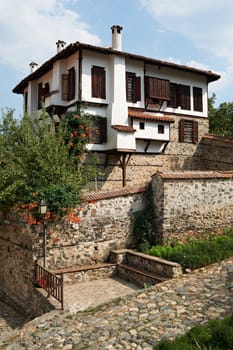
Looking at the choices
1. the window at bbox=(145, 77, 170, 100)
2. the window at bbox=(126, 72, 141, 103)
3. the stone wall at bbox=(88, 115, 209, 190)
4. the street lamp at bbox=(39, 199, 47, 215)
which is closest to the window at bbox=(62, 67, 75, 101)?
the window at bbox=(126, 72, 141, 103)

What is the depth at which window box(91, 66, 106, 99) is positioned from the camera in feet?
56.0

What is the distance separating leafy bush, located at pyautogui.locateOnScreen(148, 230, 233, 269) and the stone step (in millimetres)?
830

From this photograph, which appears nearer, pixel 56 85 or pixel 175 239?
pixel 175 239

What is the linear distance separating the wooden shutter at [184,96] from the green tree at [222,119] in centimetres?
595

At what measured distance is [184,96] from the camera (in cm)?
2039

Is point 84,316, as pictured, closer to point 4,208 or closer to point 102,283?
point 102,283

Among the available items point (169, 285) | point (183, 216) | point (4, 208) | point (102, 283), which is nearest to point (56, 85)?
point (4, 208)

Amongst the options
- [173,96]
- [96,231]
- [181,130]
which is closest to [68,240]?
[96,231]

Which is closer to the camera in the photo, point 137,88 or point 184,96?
point 137,88

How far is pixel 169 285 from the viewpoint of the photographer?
9266 millimetres

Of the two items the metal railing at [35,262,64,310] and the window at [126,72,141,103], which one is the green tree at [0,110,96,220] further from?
the window at [126,72,141,103]

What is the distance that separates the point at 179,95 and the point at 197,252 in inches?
462

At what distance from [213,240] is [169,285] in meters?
3.86

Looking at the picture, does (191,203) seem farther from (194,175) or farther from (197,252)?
(197,252)
